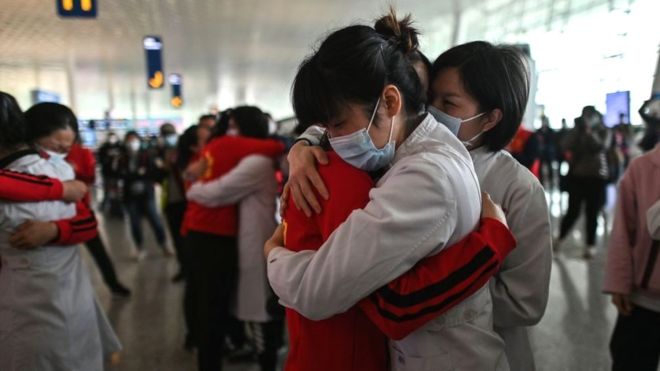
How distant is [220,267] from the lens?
2.52 m

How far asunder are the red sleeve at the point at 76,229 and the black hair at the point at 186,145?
6.07 ft

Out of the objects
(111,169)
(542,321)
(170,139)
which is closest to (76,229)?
(542,321)

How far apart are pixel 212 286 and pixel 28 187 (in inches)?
46.6

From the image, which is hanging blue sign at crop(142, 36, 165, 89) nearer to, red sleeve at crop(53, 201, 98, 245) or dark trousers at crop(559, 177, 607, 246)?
dark trousers at crop(559, 177, 607, 246)

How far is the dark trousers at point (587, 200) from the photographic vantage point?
15.9 feet

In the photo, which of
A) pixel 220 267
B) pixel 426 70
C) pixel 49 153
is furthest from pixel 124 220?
pixel 426 70

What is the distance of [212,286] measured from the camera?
249 centimetres

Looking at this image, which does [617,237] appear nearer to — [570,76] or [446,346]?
[446,346]

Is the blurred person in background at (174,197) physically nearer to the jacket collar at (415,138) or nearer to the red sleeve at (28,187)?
the red sleeve at (28,187)

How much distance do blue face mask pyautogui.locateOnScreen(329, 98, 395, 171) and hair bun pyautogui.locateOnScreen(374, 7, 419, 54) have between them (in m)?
0.15

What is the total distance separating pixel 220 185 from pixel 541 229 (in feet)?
5.41

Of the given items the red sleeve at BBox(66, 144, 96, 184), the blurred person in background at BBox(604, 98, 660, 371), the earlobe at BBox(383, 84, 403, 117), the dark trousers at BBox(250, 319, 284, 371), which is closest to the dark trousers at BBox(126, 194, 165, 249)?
the red sleeve at BBox(66, 144, 96, 184)

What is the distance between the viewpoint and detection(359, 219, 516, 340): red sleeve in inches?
30.9

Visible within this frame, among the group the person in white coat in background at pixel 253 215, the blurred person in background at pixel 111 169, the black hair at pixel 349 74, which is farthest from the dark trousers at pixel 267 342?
the blurred person in background at pixel 111 169
